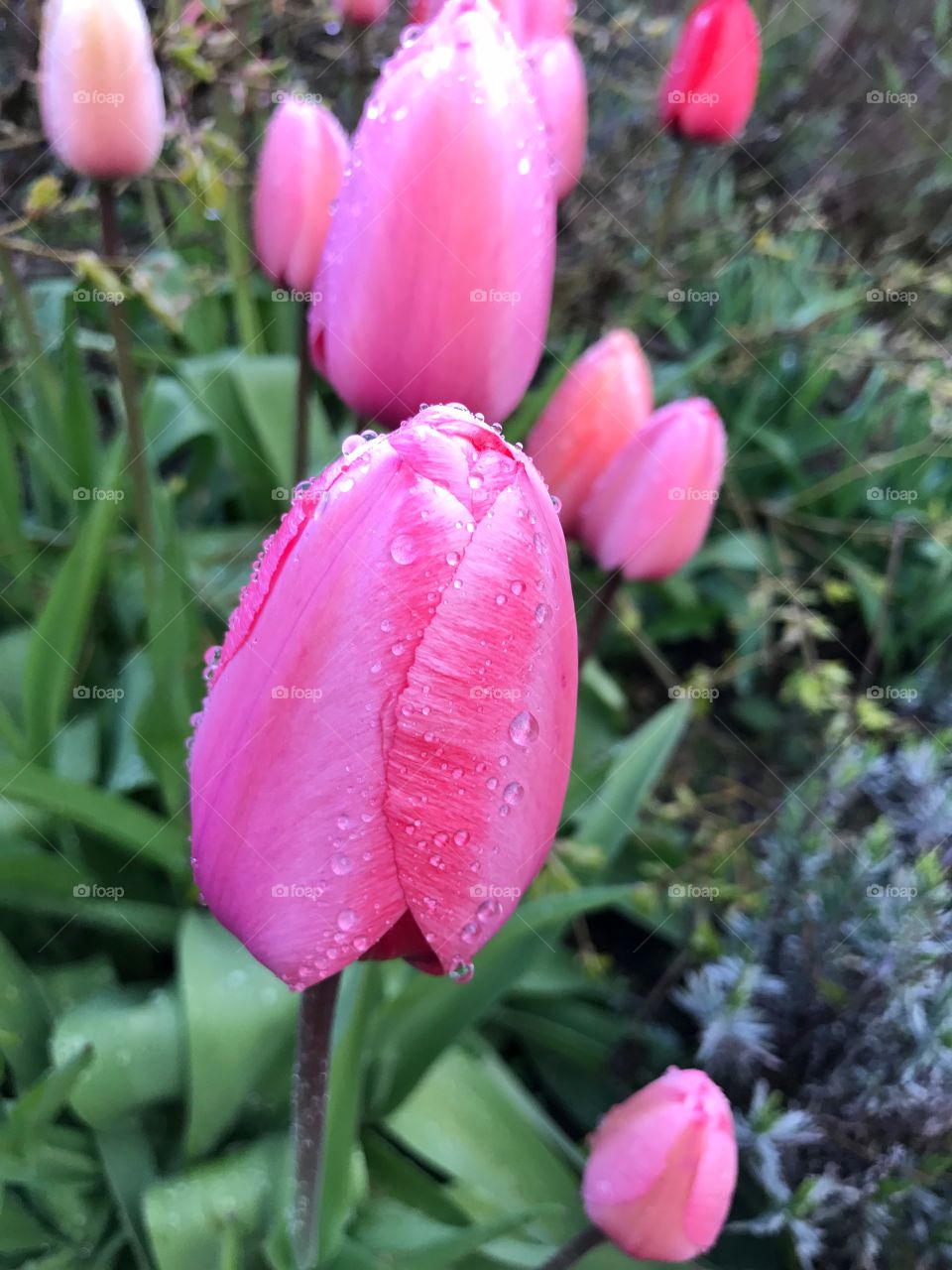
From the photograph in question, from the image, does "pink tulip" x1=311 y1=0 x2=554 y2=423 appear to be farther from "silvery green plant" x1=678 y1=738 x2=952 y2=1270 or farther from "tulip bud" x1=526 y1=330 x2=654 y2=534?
"silvery green plant" x1=678 y1=738 x2=952 y2=1270

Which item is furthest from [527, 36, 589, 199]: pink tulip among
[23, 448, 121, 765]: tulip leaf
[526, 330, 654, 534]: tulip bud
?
[23, 448, 121, 765]: tulip leaf

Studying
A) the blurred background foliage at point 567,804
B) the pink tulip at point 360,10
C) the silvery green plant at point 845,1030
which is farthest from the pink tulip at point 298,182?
the silvery green plant at point 845,1030

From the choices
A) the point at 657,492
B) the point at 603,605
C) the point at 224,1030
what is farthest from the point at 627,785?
the point at 224,1030

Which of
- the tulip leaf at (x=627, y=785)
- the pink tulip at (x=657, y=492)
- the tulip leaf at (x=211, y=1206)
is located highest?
the pink tulip at (x=657, y=492)

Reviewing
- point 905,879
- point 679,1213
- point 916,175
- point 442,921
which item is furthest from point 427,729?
point 916,175

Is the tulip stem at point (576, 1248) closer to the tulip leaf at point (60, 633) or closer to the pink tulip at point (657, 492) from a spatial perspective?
the pink tulip at point (657, 492)

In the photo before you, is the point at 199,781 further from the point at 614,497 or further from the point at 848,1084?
the point at 848,1084

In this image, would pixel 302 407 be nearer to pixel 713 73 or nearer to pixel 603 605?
pixel 603 605
